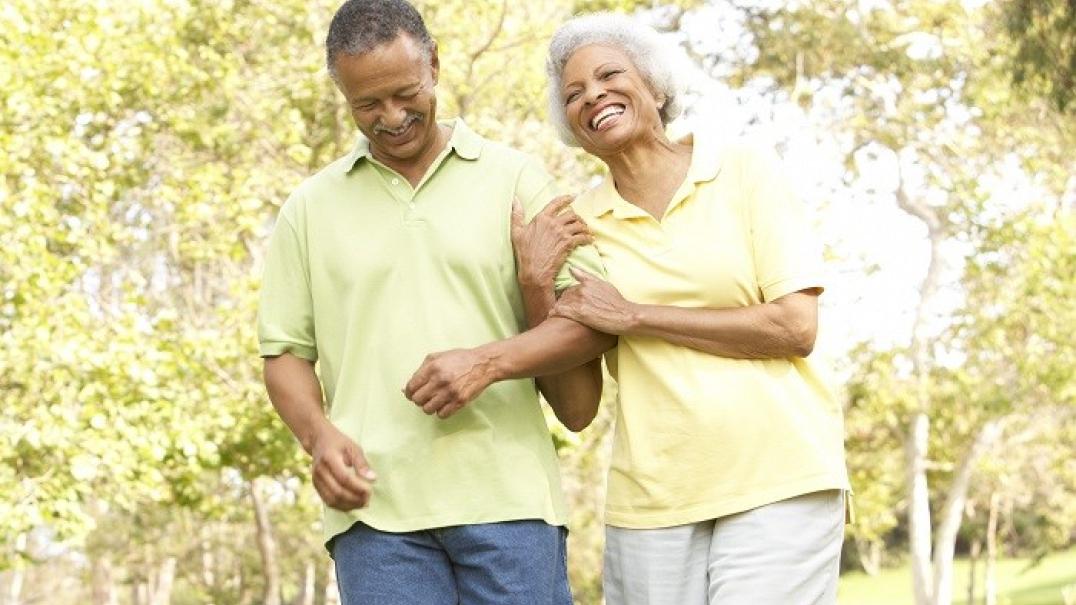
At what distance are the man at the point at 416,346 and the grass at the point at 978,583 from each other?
1694 inches

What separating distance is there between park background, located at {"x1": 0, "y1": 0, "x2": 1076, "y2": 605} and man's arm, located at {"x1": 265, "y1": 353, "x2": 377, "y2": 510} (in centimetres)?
134

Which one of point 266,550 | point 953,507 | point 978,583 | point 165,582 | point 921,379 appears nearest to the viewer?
point 266,550

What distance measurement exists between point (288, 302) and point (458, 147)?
0.50 meters

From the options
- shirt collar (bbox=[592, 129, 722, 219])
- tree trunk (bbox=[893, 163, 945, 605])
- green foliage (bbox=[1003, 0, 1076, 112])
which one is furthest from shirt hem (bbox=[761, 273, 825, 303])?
tree trunk (bbox=[893, 163, 945, 605])

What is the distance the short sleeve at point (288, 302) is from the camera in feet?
11.5

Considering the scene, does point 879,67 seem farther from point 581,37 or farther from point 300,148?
point 581,37

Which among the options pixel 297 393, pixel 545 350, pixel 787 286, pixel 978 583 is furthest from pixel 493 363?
pixel 978 583

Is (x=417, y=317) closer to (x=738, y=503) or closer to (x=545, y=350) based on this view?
(x=545, y=350)

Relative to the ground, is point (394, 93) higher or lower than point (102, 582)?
higher

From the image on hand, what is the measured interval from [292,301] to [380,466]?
1.42 ft

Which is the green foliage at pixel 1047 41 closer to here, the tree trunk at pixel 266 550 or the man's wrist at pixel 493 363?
the man's wrist at pixel 493 363

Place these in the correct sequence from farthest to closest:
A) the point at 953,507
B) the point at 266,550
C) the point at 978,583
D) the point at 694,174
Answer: the point at 978,583, the point at 953,507, the point at 266,550, the point at 694,174

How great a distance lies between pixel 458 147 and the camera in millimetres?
3477

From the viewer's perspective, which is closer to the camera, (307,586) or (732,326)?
(732,326)
